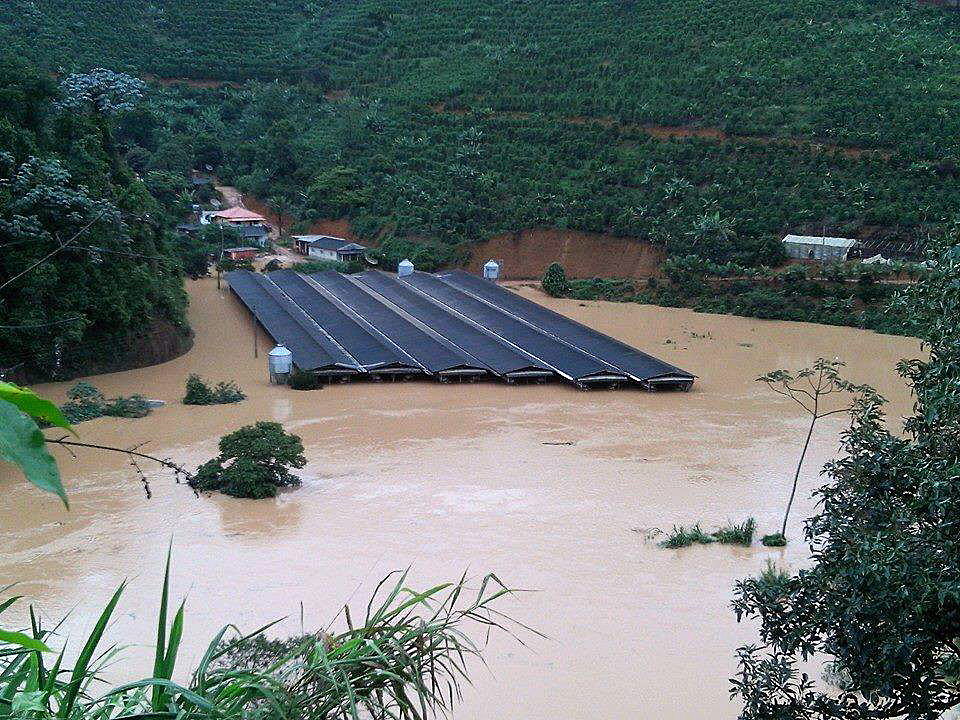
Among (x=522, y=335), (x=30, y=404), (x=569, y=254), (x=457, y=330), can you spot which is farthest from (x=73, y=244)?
(x=569, y=254)

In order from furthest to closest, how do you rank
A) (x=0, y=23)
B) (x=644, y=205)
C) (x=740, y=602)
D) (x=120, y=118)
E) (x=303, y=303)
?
(x=0, y=23)
(x=120, y=118)
(x=644, y=205)
(x=303, y=303)
(x=740, y=602)

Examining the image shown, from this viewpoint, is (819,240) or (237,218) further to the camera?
(237,218)

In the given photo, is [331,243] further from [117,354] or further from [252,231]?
[117,354]

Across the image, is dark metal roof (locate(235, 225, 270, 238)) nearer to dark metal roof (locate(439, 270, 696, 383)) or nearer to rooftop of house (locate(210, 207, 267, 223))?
rooftop of house (locate(210, 207, 267, 223))

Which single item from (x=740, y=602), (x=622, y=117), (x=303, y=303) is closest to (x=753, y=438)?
(x=740, y=602)

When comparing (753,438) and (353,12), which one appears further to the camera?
(353,12)

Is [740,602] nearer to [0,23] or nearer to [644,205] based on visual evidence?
[644,205]

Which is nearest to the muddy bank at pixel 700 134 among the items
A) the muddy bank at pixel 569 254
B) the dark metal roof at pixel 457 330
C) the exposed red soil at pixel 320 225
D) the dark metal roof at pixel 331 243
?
the muddy bank at pixel 569 254
